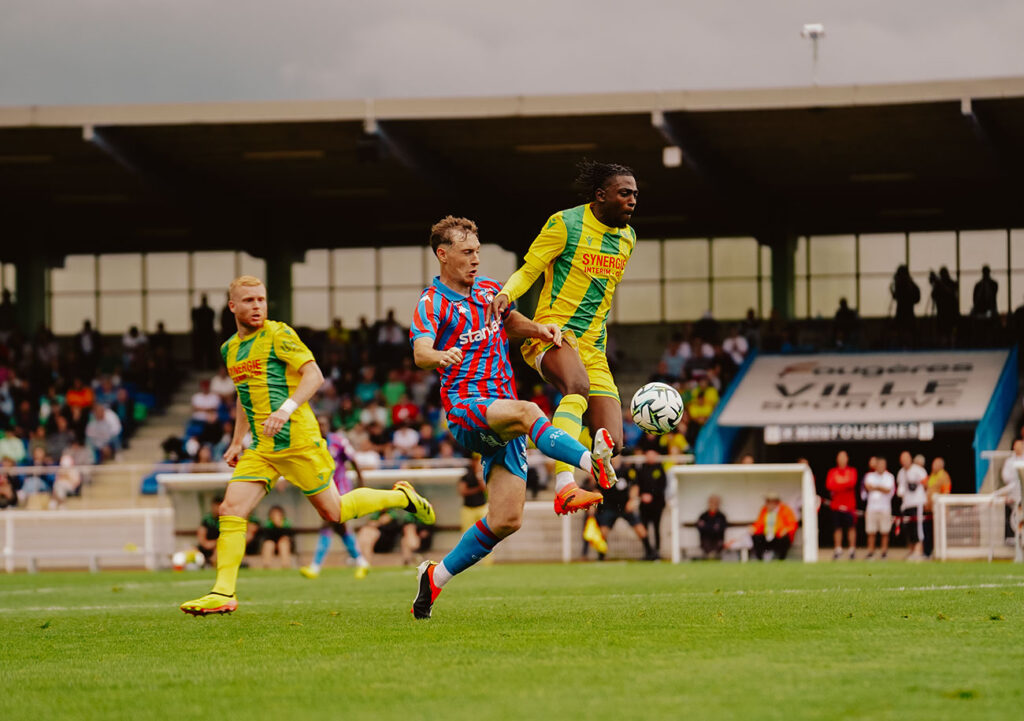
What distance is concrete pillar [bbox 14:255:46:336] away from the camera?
35.9m

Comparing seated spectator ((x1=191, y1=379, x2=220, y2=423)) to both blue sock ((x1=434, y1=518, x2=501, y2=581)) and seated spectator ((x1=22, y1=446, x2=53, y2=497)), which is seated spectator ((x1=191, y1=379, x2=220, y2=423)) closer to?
seated spectator ((x1=22, y1=446, x2=53, y2=497))

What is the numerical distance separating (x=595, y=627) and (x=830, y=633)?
120 centimetres

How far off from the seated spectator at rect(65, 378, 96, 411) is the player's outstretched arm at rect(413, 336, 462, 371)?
22605mm

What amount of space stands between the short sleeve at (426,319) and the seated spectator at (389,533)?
577 inches

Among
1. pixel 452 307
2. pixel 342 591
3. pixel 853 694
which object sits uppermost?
pixel 452 307

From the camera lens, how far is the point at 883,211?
34312 millimetres

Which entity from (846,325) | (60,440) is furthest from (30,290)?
(846,325)

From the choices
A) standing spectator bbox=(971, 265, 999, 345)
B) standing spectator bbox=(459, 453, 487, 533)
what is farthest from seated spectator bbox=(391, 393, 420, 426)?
standing spectator bbox=(971, 265, 999, 345)

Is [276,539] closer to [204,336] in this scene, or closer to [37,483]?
[37,483]

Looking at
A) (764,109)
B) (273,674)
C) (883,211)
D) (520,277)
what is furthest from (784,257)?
(273,674)

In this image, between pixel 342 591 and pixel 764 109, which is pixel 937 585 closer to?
pixel 342 591

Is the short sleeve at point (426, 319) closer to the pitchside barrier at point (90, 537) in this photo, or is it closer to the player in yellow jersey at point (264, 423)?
the player in yellow jersey at point (264, 423)

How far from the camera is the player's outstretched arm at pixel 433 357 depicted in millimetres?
7629

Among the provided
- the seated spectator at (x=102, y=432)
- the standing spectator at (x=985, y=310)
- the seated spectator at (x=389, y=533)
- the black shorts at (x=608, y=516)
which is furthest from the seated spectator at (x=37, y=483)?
the standing spectator at (x=985, y=310)
